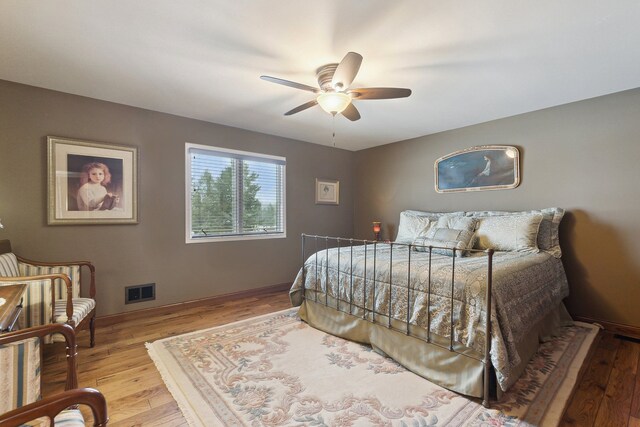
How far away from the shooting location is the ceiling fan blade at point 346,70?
177cm

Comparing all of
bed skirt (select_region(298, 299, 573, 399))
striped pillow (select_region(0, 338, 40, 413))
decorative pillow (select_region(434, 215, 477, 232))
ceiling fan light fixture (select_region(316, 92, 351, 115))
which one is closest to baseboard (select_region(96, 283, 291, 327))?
bed skirt (select_region(298, 299, 573, 399))

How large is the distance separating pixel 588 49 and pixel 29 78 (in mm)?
4340

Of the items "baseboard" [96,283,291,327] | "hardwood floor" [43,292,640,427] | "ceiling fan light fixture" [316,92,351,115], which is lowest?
"hardwood floor" [43,292,640,427]

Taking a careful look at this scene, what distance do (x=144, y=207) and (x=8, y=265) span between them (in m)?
1.14

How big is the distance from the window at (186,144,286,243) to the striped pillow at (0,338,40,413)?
2.44 m

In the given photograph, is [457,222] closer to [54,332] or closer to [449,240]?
[449,240]

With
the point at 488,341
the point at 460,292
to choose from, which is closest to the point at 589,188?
the point at 460,292

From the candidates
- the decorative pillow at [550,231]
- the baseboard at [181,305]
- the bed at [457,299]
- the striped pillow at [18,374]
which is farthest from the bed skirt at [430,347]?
the striped pillow at [18,374]

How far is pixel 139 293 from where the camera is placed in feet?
10.1

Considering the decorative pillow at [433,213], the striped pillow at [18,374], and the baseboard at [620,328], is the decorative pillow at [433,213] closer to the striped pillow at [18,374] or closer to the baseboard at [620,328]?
the baseboard at [620,328]

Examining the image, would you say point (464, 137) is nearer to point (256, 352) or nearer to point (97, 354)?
point (256, 352)

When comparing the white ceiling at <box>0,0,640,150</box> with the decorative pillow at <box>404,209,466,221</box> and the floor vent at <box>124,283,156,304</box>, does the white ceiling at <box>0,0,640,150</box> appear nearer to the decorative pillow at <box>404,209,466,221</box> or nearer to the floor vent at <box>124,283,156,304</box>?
the decorative pillow at <box>404,209,466,221</box>

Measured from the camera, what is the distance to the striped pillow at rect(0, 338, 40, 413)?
964 mm

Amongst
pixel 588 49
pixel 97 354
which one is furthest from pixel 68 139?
pixel 588 49
